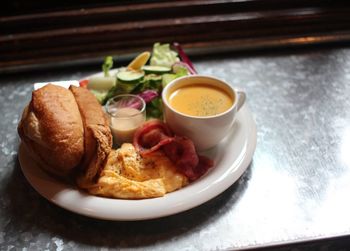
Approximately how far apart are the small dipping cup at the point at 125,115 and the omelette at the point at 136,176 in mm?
77

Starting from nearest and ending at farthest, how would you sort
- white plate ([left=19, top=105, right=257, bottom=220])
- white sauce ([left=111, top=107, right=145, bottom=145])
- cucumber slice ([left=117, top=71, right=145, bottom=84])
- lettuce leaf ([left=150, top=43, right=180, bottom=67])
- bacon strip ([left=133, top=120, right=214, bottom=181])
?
white plate ([left=19, top=105, right=257, bottom=220])
bacon strip ([left=133, top=120, right=214, bottom=181])
white sauce ([left=111, top=107, right=145, bottom=145])
cucumber slice ([left=117, top=71, right=145, bottom=84])
lettuce leaf ([left=150, top=43, right=180, bottom=67])

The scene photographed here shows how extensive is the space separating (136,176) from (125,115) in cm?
25

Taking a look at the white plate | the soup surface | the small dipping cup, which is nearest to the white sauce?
the small dipping cup

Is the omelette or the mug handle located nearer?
the omelette

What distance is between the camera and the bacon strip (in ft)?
3.46

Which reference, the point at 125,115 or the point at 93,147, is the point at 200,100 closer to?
the point at 125,115

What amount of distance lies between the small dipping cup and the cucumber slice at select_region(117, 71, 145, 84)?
49 millimetres

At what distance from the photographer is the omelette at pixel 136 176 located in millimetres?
979

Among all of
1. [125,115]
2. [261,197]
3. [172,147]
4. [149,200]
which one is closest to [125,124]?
[125,115]

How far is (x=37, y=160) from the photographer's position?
3.45 feet

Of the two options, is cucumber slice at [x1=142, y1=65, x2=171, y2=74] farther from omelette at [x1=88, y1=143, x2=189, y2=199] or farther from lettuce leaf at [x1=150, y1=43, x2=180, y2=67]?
omelette at [x1=88, y1=143, x2=189, y2=199]

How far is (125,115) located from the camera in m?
1.23

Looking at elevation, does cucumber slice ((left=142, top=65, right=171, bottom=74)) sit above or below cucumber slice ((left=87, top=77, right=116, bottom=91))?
above

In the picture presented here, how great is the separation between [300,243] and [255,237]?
100 mm
